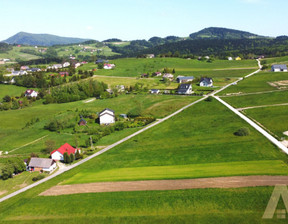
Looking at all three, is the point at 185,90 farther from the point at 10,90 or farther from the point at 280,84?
the point at 10,90

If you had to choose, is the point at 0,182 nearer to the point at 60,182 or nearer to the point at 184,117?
the point at 60,182

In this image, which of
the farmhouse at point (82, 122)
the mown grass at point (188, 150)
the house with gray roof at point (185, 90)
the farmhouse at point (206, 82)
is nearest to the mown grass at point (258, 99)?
the mown grass at point (188, 150)

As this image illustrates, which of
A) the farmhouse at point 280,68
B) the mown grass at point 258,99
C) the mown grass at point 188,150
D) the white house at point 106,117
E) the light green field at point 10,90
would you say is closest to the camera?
the mown grass at point 188,150

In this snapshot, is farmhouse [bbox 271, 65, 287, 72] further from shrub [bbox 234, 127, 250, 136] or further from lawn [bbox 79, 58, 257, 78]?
shrub [bbox 234, 127, 250, 136]

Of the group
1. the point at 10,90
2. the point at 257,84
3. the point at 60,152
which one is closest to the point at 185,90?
→ the point at 257,84

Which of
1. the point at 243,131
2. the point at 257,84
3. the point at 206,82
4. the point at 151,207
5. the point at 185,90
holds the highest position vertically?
the point at 257,84

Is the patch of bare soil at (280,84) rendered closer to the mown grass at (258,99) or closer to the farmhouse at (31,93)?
the mown grass at (258,99)

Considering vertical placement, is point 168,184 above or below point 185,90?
below

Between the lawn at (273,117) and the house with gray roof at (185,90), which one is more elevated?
the house with gray roof at (185,90)
